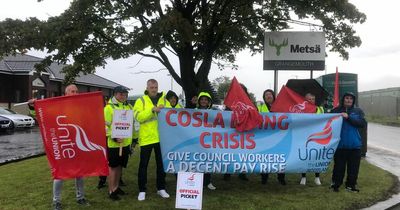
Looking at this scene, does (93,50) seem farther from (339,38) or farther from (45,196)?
(339,38)

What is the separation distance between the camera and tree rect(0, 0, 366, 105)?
30.9ft

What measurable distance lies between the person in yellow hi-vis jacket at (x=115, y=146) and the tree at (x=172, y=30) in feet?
6.42

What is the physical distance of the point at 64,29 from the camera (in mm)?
9711

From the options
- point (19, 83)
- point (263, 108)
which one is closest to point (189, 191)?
point (263, 108)

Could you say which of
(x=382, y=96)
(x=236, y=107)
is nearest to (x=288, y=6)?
(x=236, y=107)

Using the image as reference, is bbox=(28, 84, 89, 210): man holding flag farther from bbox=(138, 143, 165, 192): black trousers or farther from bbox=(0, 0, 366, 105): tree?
bbox=(0, 0, 366, 105): tree

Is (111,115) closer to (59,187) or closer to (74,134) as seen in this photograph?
(74,134)

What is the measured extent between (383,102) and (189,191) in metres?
50.4

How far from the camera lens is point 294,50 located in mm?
12922

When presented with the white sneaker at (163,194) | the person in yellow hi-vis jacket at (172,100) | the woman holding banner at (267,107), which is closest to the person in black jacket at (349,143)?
the woman holding banner at (267,107)

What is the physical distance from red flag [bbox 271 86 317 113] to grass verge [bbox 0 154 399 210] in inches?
57.2

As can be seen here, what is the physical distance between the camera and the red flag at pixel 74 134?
6609 millimetres

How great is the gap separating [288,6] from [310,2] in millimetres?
960

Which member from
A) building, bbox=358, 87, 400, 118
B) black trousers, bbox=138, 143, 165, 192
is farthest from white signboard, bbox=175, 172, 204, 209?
building, bbox=358, 87, 400, 118
